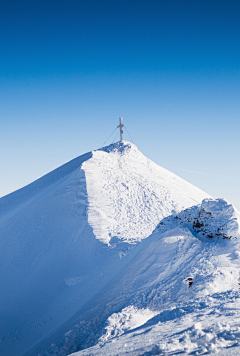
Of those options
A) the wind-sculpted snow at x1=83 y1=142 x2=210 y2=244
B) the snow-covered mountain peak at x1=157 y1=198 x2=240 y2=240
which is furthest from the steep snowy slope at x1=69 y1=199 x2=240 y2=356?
the wind-sculpted snow at x1=83 y1=142 x2=210 y2=244

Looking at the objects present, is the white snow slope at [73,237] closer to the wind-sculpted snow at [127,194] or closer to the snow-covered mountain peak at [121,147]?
the wind-sculpted snow at [127,194]

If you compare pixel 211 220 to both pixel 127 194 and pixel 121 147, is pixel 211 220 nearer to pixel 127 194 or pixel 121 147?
pixel 127 194

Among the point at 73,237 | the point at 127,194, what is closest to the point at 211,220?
the point at 73,237

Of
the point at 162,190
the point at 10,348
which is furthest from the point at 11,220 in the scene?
the point at 162,190

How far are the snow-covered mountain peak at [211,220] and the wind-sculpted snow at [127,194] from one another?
2.91 m

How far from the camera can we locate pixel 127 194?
14500 millimetres

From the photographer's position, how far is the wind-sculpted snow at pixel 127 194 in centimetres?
1206

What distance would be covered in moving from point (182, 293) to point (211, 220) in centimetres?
320

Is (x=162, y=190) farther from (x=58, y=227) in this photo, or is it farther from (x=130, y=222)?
(x=58, y=227)

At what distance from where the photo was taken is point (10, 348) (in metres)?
7.26

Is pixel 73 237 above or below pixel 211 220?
below

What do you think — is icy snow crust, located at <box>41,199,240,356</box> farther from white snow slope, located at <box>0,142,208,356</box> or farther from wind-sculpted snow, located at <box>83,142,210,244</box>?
wind-sculpted snow, located at <box>83,142,210,244</box>

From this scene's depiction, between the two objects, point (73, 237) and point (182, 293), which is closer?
point (182, 293)

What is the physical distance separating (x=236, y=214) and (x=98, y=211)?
6.62 meters
